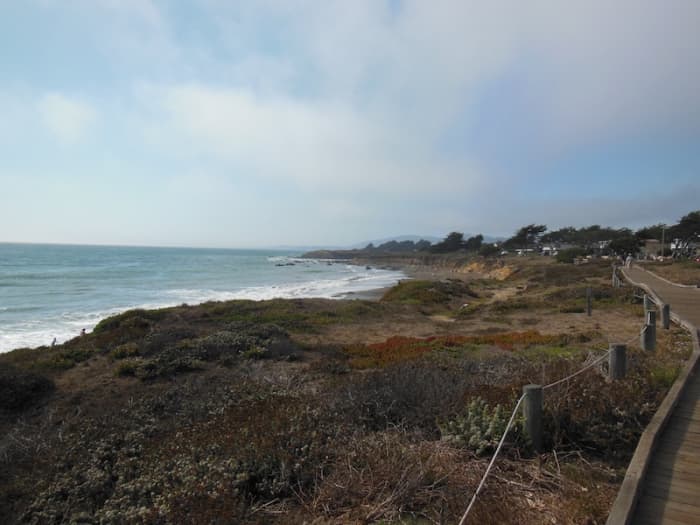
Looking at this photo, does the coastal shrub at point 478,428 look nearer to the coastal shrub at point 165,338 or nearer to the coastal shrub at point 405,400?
the coastal shrub at point 405,400

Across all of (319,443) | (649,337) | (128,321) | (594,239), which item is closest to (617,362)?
(649,337)

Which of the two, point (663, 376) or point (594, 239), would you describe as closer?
point (663, 376)

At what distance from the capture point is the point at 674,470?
143 inches

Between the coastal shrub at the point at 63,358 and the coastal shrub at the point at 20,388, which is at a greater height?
the coastal shrub at the point at 20,388

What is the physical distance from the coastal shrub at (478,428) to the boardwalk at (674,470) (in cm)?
121

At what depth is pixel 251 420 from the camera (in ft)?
16.4

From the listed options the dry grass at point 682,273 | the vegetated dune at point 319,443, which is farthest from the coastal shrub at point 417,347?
the dry grass at point 682,273

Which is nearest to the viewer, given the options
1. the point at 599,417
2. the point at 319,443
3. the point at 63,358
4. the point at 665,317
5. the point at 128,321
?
the point at 319,443

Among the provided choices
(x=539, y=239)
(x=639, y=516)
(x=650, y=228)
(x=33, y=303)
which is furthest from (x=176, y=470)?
(x=539, y=239)

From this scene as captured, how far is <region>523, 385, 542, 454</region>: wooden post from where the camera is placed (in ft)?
13.3

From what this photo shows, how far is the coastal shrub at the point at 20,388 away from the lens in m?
8.29

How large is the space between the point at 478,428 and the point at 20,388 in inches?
382

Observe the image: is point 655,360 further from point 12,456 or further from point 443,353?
point 12,456

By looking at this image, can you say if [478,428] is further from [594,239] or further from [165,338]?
[594,239]
